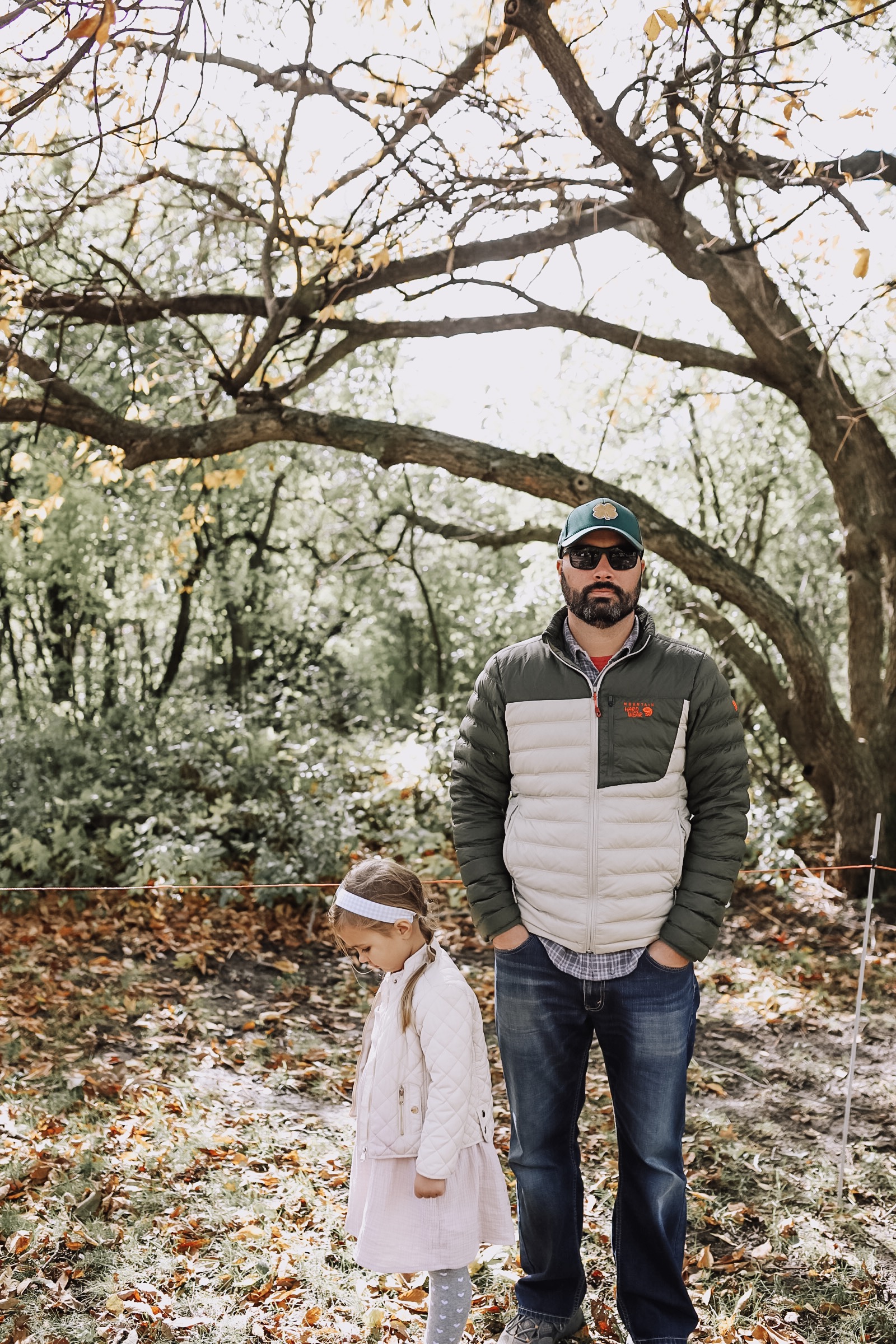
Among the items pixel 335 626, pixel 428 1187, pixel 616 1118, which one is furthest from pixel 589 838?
pixel 335 626

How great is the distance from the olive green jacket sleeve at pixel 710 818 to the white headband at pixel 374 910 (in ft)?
2.18

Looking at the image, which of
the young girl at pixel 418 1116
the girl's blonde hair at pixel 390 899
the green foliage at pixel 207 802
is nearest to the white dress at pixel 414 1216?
the young girl at pixel 418 1116

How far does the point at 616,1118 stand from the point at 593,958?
444mm

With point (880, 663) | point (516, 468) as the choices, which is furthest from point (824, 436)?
point (516, 468)

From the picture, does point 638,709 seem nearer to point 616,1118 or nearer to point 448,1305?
point 616,1118

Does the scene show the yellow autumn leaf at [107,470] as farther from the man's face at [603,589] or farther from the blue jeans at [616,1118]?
the blue jeans at [616,1118]

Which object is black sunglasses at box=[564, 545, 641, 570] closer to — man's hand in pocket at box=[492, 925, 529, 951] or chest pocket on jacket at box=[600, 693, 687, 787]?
chest pocket on jacket at box=[600, 693, 687, 787]

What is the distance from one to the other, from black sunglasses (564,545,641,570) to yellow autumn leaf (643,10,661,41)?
6.14 ft

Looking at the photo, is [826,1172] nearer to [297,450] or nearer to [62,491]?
[62,491]

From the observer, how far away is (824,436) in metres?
7.93

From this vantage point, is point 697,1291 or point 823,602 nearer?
point 697,1291

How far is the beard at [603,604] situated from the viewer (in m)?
2.68

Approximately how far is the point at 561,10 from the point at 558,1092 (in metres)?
5.84

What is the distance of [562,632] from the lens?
281 centimetres
